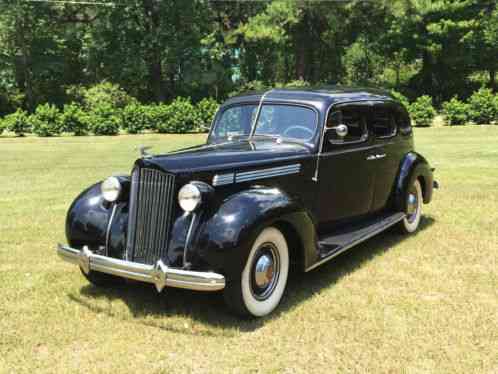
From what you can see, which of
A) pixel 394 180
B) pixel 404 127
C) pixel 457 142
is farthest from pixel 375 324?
pixel 457 142

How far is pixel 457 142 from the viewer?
17.1 metres

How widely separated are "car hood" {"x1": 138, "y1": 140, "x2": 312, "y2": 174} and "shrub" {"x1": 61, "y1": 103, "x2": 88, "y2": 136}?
64.1 ft

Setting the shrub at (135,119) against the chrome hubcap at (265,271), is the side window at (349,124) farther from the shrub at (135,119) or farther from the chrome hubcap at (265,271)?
the shrub at (135,119)

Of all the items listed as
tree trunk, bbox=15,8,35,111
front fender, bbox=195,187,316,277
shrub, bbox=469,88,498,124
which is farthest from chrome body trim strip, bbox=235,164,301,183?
tree trunk, bbox=15,8,35,111

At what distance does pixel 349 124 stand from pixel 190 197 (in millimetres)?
2335

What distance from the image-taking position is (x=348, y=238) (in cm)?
493

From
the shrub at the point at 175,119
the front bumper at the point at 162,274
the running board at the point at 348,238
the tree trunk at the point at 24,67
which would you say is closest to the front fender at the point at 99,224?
the front bumper at the point at 162,274

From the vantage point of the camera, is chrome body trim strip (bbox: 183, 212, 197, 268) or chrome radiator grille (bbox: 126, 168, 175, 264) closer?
chrome body trim strip (bbox: 183, 212, 197, 268)

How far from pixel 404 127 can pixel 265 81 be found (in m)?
33.9

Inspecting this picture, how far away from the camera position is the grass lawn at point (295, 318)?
10.8 ft

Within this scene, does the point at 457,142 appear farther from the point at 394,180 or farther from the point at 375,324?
the point at 375,324

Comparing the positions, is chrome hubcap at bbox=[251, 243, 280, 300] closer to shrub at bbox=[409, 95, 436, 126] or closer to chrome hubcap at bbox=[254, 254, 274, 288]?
chrome hubcap at bbox=[254, 254, 274, 288]

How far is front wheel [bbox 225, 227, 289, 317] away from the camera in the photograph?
3686 mm

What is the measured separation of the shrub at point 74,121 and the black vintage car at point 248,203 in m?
18.9
